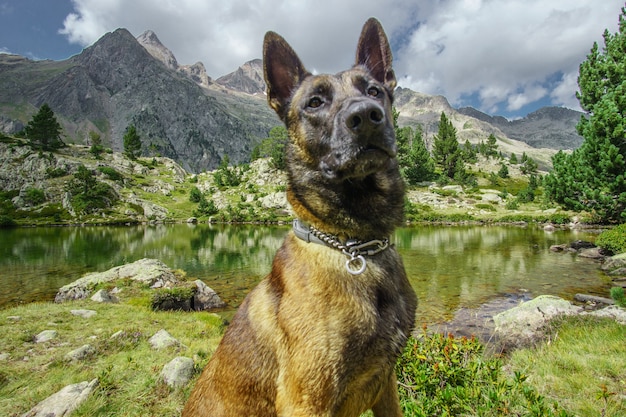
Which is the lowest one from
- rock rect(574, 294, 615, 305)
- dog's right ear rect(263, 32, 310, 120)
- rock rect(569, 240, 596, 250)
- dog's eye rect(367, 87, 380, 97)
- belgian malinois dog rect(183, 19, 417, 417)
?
rock rect(574, 294, 615, 305)

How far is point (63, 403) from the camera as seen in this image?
4.85 meters

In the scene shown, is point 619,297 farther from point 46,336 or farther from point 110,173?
point 110,173

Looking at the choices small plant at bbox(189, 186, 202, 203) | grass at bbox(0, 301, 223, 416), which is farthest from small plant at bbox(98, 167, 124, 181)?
grass at bbox(0, 301, 223, 416)

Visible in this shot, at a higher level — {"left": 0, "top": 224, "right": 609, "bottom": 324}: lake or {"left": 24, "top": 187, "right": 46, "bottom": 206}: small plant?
{"left": 24, "top": 187, "right": 46, "bottom": 206}: small plant

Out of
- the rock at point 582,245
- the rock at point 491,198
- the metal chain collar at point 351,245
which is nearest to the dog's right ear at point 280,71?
the metal chain collar at point 351,245

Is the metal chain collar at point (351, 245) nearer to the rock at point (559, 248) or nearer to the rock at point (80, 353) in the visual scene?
the rock at point (80, 353)

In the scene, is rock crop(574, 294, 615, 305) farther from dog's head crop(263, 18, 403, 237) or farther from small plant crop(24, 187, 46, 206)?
small plant crop(24, 187, 46, 206)

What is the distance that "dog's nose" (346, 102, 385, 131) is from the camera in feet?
9.12

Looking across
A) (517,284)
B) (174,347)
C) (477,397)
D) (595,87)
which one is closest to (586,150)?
(595,87)

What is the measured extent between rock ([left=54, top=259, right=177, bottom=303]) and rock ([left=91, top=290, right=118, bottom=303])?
5.06 feet

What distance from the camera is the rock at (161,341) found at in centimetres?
872

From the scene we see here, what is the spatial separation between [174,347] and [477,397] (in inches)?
301

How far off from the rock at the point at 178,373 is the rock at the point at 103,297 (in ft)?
33.0

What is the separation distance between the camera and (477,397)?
4031 mm
